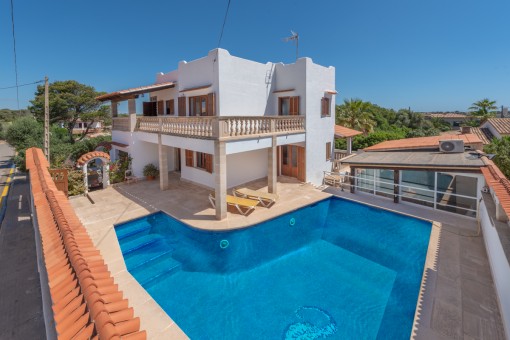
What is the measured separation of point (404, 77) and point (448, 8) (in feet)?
115

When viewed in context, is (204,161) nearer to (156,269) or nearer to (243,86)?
(243,86)

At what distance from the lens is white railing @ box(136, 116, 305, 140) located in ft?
42.9

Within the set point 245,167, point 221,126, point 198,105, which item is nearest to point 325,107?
point 245,167

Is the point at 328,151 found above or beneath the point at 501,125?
beneath

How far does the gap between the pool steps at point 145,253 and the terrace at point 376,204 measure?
0.60 metres

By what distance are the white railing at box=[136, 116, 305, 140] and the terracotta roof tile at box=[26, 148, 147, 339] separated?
873 cm

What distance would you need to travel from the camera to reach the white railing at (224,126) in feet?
42.9

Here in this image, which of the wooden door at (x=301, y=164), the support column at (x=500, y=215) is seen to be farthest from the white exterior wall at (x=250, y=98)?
the support column at (x=500, y=215)

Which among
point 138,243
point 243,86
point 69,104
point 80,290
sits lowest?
point 138,243

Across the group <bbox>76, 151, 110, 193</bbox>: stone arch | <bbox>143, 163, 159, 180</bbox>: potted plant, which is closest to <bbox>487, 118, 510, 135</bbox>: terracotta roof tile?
<bbox>143, 163, 159, 180</bbox>: potted plant

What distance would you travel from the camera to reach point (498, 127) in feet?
97.5

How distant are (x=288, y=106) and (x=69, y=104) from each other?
119 feet

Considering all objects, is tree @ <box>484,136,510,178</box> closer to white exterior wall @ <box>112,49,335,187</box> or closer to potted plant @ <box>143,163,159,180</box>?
white exterior wall @ <box>112,49,335,187</box>

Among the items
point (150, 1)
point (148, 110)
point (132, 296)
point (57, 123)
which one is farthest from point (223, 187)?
point (57, 123)
